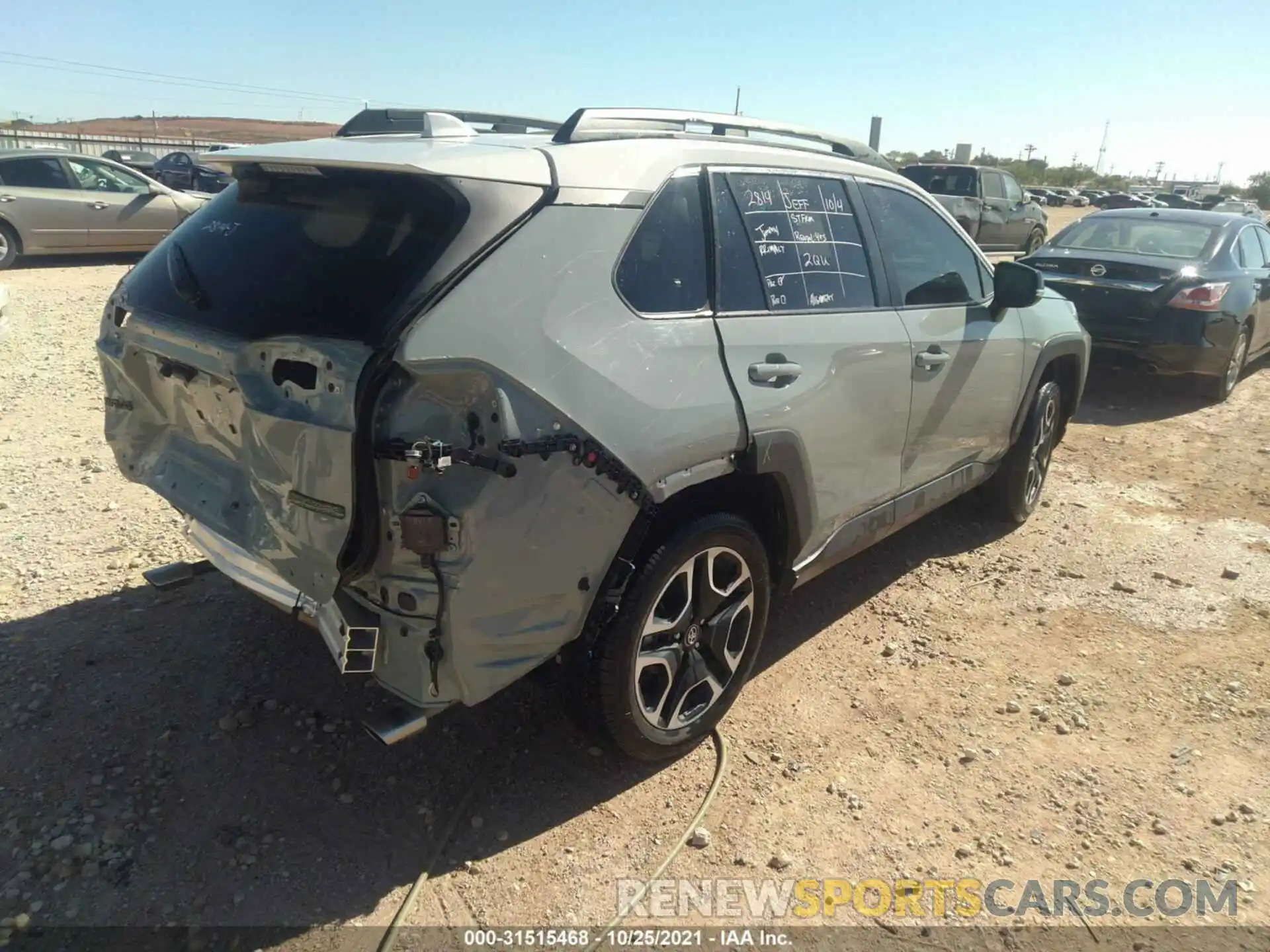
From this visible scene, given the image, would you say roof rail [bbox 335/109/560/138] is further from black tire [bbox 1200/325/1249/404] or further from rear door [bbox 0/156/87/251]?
rear door [bbox 0/156/87/251]

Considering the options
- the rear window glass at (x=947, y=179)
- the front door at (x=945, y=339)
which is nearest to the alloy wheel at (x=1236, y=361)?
the front door at (x=945, y=339)

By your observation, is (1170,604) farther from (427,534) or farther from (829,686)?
(427,534)

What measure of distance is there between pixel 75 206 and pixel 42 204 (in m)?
0.39

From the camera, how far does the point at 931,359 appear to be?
3785 millimetres

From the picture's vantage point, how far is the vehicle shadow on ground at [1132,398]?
7.75m

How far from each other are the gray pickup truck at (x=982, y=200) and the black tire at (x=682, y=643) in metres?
15.3

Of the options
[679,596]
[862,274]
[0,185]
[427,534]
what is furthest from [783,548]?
[0,185]

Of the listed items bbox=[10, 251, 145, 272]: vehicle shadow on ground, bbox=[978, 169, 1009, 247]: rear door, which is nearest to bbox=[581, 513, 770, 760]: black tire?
bbox=[10, 251, 145, 272]: vehicle shadow on ground

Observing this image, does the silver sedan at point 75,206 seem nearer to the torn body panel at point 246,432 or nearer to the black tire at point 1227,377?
the torn body panel at point 246,432

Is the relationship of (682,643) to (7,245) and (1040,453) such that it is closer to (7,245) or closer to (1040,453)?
(1040,453)

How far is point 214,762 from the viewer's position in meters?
2.94

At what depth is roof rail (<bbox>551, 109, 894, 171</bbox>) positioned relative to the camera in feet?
9.25

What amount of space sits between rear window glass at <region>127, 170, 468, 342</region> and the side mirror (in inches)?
114

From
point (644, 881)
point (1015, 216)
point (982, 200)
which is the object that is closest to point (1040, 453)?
point (644, 881)
